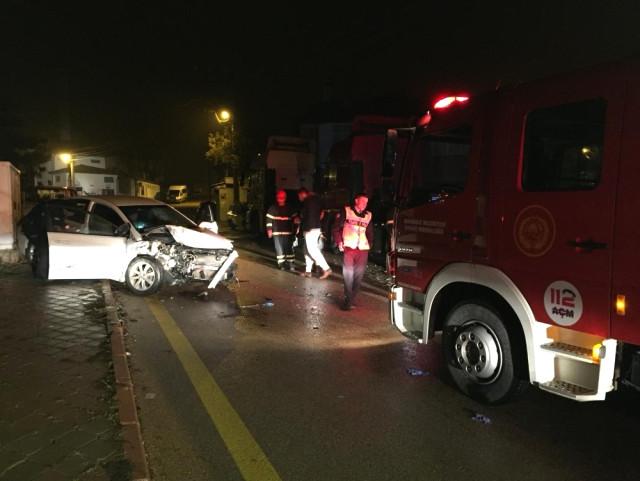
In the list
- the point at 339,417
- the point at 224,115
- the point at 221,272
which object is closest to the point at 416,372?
the point at 339,417

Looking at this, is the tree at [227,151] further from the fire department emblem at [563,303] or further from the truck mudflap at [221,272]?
the fire department emblem at [563,303]

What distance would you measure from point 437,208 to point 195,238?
16.0 feet

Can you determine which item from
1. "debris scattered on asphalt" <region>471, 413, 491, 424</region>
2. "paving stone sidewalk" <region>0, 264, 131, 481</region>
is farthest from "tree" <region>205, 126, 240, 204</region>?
"debris scattered on asphalt" <region>471, 413, 491, 424</region>

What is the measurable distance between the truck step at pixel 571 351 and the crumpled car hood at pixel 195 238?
5.94m

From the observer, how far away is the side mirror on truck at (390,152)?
5434 millimetres

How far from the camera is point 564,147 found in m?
3.85

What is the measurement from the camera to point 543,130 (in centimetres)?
402

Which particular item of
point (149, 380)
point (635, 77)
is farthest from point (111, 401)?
point (635, 77)

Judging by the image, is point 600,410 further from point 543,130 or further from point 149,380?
point 149,380

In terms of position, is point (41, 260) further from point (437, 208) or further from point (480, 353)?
point (480, 353)

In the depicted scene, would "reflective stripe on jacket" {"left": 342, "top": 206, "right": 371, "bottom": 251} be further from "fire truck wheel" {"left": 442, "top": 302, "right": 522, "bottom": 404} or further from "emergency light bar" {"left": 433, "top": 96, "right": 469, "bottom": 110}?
"fire truck wheel" {"left": 442, "top": 302, "right": 522, "bottom": 404}

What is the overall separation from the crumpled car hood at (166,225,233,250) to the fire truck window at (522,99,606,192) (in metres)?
5.76

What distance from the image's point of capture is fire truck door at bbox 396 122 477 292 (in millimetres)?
4605

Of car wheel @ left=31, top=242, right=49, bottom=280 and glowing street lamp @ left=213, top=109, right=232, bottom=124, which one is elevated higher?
glowing street lamp @ left=213, top=109, right=232, bottom=124
